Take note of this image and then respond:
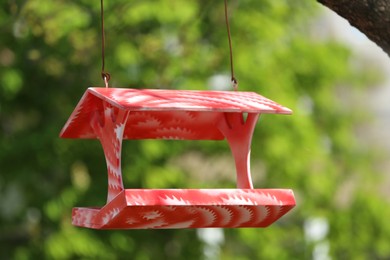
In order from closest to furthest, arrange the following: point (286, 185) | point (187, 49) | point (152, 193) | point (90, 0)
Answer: point (152, 193) → point (90, 0) → point (187, 49) → point (286, 185)

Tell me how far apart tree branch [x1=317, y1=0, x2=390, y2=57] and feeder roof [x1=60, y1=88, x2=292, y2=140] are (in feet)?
1.29

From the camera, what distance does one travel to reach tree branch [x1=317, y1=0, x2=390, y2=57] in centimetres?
415

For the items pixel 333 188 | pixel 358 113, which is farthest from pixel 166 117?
pixel 358 113

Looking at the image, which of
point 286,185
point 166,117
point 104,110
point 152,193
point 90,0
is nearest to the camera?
point 152,193

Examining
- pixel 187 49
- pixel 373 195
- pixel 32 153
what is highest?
pixel 187 49

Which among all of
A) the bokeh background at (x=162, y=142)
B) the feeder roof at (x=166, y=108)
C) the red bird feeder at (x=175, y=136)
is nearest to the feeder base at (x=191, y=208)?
the red bird feeder at (x=175, y=136)

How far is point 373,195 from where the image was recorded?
1485 centimetres

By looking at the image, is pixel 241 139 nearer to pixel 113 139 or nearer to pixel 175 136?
pixel 175 136

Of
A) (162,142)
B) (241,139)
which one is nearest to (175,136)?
(241,139)

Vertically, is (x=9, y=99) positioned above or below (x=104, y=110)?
below

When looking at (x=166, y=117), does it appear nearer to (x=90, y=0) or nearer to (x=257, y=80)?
(x=90, y=0)

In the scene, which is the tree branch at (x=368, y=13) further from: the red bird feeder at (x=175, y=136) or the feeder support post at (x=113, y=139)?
the feeder support post at (x=113, y=139)

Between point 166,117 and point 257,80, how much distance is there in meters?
8.10

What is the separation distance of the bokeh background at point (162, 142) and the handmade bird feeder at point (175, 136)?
5.56 meters
